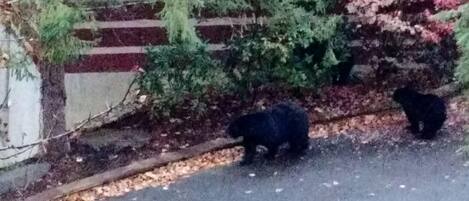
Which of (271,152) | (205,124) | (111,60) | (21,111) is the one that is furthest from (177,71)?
(21,111)

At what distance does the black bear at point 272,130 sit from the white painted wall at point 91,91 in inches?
118

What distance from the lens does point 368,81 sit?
491 inches

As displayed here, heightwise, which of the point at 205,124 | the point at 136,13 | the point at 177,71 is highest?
the point at 136,13

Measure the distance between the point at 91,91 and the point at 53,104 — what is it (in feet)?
7.18

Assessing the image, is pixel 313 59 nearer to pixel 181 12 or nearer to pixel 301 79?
pixel 301 79

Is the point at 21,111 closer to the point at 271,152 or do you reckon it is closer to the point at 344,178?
the point at 271,152

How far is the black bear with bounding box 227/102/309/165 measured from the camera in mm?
9641

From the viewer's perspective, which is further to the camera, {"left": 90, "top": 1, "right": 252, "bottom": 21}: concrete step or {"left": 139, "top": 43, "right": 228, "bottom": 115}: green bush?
{"left": 90, "top": 1, "right": 252, "bottom": 21}: concrete step

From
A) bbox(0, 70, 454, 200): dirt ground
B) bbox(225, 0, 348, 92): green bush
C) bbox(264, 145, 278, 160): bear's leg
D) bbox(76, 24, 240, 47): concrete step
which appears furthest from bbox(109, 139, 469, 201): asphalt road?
bbox(76, 24, 240, 47): concrete step

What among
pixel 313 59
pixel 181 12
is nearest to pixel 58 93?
pixel 181 12

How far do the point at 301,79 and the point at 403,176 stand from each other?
2.44 meters

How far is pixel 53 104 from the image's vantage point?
33.9 ft

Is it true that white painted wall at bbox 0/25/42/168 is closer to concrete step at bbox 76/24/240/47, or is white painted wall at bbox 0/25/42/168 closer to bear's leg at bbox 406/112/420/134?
concrete step at bbox 76/24/240/47

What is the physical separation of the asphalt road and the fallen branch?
479 mm
